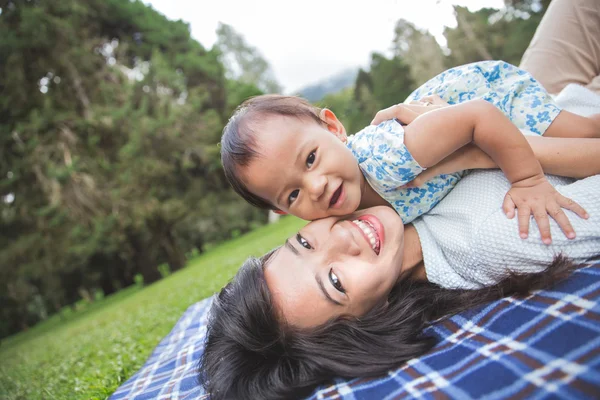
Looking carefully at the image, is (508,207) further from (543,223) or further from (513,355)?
(513,355)

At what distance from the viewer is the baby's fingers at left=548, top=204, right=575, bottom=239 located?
5.08ft

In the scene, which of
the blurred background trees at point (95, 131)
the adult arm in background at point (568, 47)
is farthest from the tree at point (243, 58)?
the adult arm in background at point (568, 47)

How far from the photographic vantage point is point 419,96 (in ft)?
8.57

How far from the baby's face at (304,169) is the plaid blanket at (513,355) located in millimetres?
847

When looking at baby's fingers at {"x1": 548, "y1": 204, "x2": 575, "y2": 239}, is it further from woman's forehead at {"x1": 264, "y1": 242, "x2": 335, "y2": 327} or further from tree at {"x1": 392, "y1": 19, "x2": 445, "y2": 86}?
tree at {"x1": 392, "y1": 19, "x2": 445, "y2": 86}

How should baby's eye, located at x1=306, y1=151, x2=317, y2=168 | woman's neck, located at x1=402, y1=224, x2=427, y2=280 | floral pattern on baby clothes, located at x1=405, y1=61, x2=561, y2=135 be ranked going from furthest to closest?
floral pattern on baby clothes, located at x1=405, y1=61, x2=561, y2=135, woman's neck, located at x1=402, y1=224, x2=427, y2=280, baby's eye, located at x1=306, y1=151, x2=317, y2=168

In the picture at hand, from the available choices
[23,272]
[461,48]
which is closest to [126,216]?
[23,272]

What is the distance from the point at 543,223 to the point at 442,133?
613 millimetres

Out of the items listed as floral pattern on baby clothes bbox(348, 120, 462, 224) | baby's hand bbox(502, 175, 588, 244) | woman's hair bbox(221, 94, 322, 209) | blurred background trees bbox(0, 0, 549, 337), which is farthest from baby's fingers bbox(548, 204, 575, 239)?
blurred background trees bbox(0, 0, 549, 337)

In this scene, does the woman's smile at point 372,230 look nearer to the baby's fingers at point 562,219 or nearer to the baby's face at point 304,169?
the baby's face at point 304,169

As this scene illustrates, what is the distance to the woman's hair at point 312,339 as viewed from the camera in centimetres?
159

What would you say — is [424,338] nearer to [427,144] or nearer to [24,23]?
[427,144]

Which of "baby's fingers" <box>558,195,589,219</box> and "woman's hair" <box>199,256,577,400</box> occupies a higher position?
"baby's fingers" <box>558,195,589,219</box>

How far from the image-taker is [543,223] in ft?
5.22
